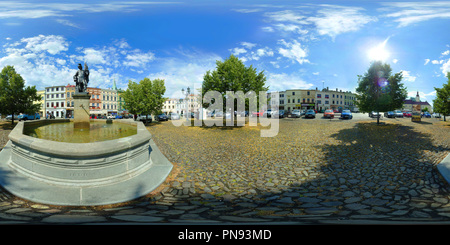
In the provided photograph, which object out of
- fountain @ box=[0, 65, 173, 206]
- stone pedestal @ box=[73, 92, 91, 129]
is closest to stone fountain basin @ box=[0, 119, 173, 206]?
fountain @ box=[0, 65, 173, 206]

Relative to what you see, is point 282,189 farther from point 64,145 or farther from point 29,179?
point 29,179

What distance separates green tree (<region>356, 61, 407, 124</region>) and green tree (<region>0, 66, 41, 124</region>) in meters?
40.2

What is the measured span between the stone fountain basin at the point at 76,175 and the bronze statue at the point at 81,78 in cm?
741

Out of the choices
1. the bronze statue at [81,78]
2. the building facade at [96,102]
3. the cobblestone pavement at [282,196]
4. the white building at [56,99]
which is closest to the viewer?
the cobblestone pavement at [282,196]

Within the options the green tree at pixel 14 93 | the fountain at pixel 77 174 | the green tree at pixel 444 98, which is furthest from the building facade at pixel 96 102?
the green tree at pixel 444 98

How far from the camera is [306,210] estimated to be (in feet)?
13.4

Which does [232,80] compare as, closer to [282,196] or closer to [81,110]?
Answer: [81,110]

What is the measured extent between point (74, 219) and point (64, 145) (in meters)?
2.53

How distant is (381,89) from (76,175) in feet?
86.3

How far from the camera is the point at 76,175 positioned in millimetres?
5059

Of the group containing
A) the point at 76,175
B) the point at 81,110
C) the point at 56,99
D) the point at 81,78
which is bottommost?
the point at 76,175

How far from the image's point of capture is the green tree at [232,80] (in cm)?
2158

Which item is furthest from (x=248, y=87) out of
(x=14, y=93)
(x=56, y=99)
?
(x=56, y=99)

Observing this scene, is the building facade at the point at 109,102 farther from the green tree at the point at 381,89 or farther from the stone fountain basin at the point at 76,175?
the green tree at the point at 381,89
